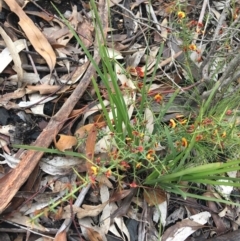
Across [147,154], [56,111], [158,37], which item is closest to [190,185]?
[147,154]

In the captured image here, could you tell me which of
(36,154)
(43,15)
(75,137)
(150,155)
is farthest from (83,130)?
(43,15)

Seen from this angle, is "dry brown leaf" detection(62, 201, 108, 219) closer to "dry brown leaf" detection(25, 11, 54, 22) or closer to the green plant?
the green plant

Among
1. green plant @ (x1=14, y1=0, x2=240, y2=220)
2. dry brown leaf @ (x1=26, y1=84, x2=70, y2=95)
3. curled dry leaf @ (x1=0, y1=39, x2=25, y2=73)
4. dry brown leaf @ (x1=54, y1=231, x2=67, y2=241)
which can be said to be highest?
curled dry leaf @ (x1=0, y1=39, x2=25, y2=73)

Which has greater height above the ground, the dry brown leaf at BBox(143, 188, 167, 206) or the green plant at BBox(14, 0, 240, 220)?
the green plant at BBox(14, 0, 240, 220)

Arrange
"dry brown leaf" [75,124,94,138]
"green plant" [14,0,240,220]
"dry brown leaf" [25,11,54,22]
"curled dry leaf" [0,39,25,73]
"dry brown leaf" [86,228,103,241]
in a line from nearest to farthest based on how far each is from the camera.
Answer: "green plant" [14,0,240,220] < "dry brown leaf" [86,228,103,241] < "dry brown leaf" [75,124,94,138] < "curled dry leaf" [0,39,25,73] < "dry brown leaf" [25,11,54,22]

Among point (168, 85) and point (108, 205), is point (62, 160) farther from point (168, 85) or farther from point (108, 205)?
point (168, 85)

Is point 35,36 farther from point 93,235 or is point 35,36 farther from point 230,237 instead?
point 230,237

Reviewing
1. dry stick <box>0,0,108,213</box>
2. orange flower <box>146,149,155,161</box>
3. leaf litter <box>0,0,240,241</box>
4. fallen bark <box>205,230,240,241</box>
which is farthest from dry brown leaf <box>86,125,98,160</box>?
fallen bark <box>205,230,240,241</box>
